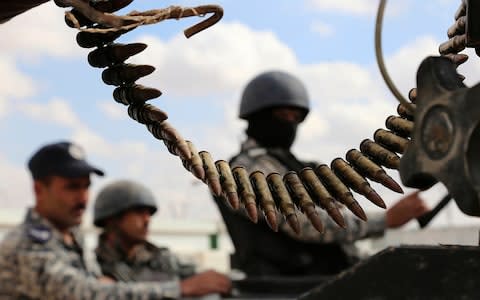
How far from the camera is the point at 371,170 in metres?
1.16

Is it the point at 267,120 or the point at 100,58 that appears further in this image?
the point at 267,120

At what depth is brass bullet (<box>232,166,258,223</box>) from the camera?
1096 millimetres

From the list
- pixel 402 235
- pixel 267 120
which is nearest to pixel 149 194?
pixel 267 120

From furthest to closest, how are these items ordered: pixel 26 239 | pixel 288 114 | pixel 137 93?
pixel 288 114 < pixel 26 239 < pixel 137 93

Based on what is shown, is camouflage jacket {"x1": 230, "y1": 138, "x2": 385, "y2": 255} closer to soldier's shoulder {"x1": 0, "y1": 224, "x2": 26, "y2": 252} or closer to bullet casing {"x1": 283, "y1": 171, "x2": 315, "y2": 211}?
soldier's shoulder {"x1": 0, "y1": 224, "x2": 26, "y2": 252}

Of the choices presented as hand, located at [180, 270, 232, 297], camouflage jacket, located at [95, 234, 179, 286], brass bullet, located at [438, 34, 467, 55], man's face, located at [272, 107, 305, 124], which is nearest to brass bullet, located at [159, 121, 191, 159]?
brass bullet, located at [438, 34, 467, 55]

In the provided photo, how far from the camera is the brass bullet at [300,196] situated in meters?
1.10

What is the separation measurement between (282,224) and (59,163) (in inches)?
37.1

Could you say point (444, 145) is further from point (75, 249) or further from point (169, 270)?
point (169, 270)

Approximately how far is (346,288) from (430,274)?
0.10 m

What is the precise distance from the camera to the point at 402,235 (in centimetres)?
1069

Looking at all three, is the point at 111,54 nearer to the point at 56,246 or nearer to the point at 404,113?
the point at 404,113

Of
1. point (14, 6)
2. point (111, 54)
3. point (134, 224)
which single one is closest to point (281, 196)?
point (111, 54)

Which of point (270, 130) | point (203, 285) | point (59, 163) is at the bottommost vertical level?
point (203, 285)
